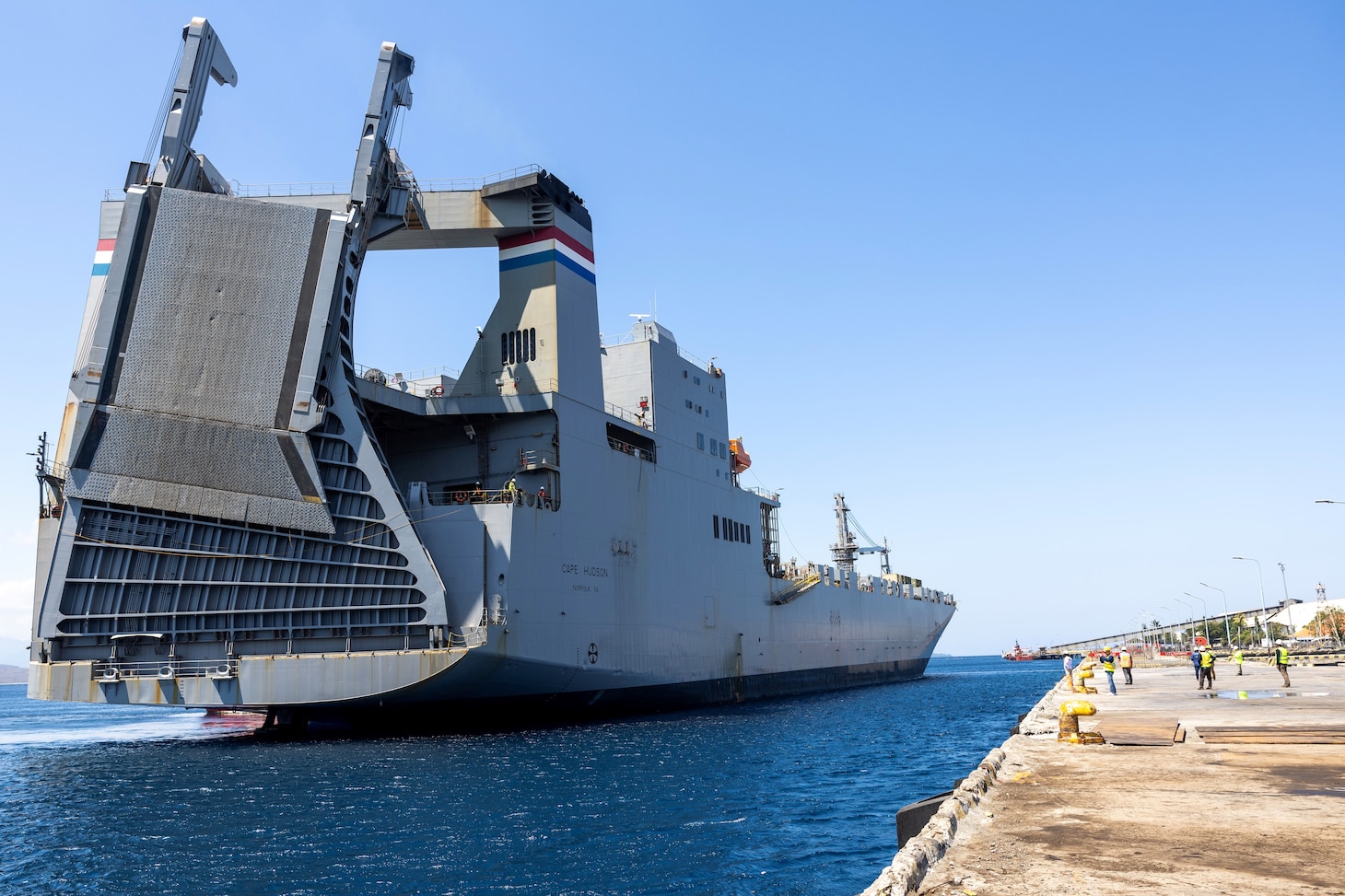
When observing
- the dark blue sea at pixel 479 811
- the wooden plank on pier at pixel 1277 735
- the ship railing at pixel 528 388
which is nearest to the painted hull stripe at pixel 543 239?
the ship railing at pixel 528 388

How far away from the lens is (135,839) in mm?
13789

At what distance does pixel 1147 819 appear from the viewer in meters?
7.90

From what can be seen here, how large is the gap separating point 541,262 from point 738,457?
16.3 metres

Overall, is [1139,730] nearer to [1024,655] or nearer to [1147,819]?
[1147,819]

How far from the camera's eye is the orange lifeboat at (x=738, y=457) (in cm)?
4316

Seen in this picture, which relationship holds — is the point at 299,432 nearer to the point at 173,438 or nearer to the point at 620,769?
the point at 173,438

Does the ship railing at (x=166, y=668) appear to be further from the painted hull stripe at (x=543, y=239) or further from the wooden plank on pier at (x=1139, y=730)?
the wooden plank on pier at (x=1139, y=730)

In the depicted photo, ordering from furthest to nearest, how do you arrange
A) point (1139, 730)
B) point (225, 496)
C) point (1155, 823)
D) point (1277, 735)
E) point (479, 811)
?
point (225, 496), point (479, 811), point (1139, 730), point (1277, 735), point (1155, 823)

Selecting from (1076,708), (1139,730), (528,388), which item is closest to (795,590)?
(528,388)

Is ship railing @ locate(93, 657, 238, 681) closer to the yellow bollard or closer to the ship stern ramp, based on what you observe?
the ship stern ramp

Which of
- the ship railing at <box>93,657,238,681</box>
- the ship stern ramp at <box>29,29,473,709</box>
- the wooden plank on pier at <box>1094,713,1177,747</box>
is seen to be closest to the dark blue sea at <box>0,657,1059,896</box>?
the ship railing at <box>93,657,238,681</box>

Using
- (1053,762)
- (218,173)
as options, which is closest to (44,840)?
(1053,762)

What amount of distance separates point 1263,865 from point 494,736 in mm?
22118

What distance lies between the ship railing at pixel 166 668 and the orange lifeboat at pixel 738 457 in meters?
24.3
